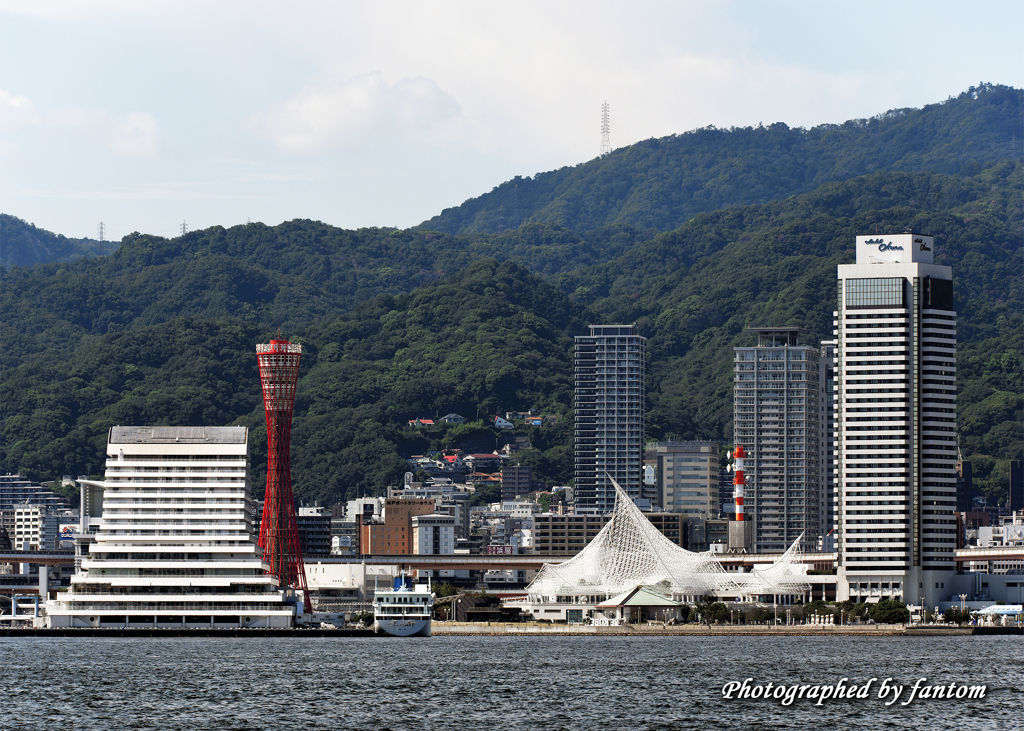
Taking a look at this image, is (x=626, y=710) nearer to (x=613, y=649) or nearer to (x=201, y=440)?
(x=613, y=649)

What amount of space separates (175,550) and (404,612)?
2225 centimetres

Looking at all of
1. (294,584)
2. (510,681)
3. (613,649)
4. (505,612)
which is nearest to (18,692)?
(510,681)

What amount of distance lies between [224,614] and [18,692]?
5485 centimetres

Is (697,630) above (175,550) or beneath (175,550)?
beneath

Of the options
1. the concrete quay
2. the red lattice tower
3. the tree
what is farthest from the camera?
the tree

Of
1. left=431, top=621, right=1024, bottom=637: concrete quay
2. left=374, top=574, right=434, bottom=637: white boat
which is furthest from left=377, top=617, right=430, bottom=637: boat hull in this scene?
left=431, top=621, right=1024, bottom=637: concrete quay

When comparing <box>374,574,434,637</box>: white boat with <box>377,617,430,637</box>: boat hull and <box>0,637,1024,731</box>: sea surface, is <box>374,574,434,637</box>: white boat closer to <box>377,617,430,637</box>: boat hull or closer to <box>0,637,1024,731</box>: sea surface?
<box>377,617,430,637</box>: boat hull

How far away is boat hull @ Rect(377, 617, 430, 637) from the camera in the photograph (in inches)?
6550

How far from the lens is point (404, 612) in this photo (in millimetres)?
167625

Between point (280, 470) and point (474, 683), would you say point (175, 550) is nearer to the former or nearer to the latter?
point (280, 470)

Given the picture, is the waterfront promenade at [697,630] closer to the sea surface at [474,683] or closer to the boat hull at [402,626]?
the boat hull at [402,626]

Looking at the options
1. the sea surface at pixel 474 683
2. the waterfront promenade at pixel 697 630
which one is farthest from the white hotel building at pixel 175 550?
the waterfront promenade at pixel 697 630

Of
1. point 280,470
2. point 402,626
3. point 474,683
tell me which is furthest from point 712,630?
point 474,683

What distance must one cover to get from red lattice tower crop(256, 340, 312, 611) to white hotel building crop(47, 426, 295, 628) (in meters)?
14.0
